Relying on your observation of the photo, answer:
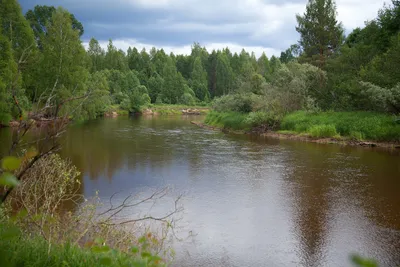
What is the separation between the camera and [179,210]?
10016mm

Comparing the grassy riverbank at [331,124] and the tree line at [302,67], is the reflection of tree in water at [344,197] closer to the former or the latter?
the grassy riverbank at [331,124]

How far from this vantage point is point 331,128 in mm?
25406

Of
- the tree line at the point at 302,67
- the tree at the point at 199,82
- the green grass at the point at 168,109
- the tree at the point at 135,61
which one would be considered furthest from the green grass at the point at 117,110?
the tree at the point at 135,61

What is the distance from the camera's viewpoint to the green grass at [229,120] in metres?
32.8

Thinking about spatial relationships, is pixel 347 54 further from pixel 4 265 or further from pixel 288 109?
pixel 4 265

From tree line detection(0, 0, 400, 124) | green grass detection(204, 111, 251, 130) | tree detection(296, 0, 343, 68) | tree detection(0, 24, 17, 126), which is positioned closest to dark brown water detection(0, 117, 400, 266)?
tree line detection(0, 0, 400, 124)

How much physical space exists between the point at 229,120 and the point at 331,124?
11298 millimetres

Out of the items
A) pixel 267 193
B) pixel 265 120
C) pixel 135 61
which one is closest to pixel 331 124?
pixel 265 120

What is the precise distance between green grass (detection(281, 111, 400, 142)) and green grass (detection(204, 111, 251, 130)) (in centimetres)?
416

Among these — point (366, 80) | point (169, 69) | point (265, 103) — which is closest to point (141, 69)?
point (169, 69)

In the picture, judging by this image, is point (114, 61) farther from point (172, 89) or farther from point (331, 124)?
point (331, 124)

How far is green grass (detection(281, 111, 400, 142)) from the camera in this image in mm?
22688

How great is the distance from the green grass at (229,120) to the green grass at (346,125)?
164 inches

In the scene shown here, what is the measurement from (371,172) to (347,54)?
673 inches
